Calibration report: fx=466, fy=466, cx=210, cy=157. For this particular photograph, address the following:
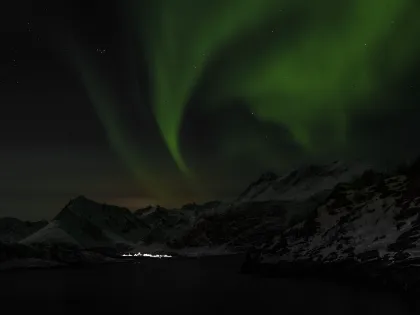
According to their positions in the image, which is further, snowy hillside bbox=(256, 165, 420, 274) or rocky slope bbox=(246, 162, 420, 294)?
snowy hillside bbox=(256, 165, 420, 274)

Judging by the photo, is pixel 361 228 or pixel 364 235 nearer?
pixel 364 235

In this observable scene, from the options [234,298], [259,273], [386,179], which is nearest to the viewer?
[234,298]

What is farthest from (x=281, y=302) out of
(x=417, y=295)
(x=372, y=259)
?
(x=372, y=259)

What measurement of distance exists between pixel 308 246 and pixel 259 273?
83.7 ft

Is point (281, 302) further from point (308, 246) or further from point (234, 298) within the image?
point (308, 246)

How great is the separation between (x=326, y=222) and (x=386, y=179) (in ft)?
77.6

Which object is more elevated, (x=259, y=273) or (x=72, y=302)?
(x=259, y=273)

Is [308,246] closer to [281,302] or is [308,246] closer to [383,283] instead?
[383,283]

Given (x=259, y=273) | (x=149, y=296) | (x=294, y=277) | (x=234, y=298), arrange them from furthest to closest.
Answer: (x=259, y=273) < (x=294, y=277) < (x=149, y=296) < (x=234, y=298)

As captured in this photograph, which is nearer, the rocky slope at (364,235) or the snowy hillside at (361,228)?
Result: the rocky slope at (364,235)

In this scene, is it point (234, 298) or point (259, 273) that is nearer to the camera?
point (234, 298)

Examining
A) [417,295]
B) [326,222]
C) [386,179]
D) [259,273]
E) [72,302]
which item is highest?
[386,179]

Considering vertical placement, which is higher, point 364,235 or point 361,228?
point 361,228

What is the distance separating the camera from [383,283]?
97438mm
